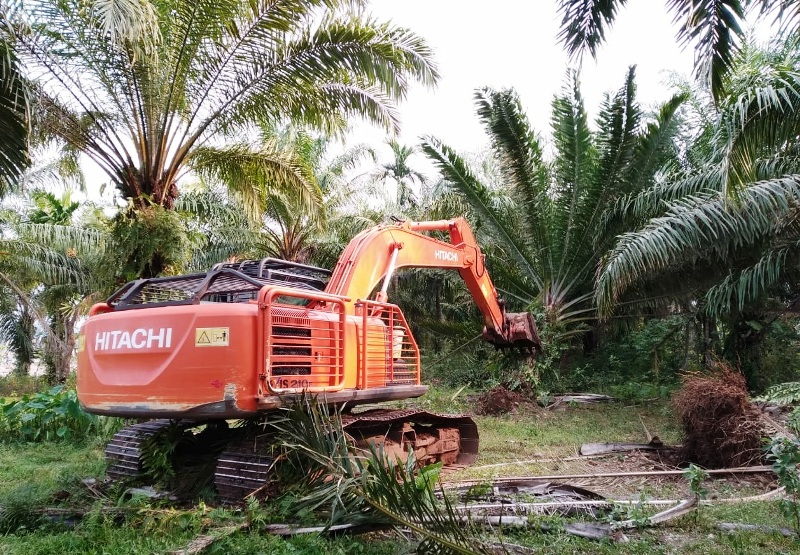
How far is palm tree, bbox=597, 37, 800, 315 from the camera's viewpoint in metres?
6.86

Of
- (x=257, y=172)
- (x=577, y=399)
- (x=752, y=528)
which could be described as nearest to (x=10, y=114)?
(x=257, y=172)

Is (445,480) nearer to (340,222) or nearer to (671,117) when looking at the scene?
(671,117)

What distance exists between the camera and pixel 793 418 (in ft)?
22.9

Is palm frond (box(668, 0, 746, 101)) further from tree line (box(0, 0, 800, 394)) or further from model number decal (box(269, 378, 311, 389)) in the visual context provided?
model number decal (box(269, 378, 311, 389))

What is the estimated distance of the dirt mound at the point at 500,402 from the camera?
469 inches

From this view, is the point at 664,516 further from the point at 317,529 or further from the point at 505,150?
the point at 505,150

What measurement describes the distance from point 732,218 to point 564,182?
340cm

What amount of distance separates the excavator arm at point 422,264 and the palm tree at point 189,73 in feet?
8.87

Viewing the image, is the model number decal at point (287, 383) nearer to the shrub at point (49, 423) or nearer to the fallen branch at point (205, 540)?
the fallen branch at point (205, 540)

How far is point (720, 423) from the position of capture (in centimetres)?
705

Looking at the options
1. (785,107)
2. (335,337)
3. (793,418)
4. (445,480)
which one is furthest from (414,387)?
(785,107)

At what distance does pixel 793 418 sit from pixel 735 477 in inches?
42.2

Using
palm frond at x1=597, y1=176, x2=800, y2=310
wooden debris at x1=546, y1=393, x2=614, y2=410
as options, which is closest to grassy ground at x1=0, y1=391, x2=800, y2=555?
palm frond at x1=597, y1=176, x2=800, y2=310

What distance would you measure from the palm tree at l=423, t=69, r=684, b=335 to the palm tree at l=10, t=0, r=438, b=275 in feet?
9.91
